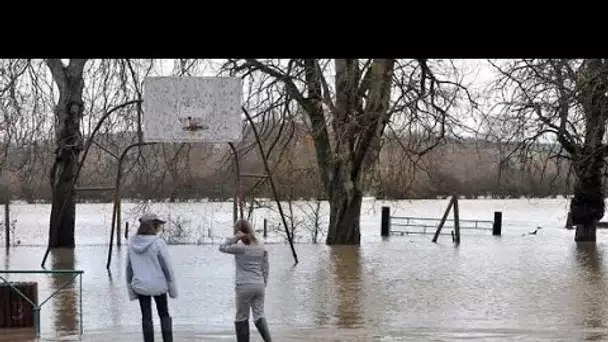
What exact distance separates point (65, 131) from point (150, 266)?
17.7 meters

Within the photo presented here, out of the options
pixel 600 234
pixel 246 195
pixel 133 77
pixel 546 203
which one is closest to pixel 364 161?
pixel 246 195

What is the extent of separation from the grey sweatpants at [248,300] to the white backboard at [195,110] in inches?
446

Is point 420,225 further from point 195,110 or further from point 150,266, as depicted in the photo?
point 150,266

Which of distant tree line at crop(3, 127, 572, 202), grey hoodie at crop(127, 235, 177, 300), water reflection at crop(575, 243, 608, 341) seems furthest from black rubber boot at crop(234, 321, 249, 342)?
distant tree line at crop(3, 127, 572, 202)

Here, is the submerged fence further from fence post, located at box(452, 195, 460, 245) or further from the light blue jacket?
A: the light blue jacket

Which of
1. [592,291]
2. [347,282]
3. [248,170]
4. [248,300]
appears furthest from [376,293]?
[248,170]

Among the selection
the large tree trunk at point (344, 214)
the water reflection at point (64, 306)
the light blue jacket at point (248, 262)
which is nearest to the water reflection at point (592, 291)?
the light blue jacket at point (248, 262)

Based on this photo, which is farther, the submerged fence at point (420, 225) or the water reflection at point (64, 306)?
the submerged fence at point (420, 225)

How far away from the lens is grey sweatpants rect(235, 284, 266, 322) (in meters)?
10.2

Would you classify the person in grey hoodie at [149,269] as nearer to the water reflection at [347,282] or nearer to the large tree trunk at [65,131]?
the water reflection at [347,282]

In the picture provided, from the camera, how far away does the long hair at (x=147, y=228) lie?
10249 mm

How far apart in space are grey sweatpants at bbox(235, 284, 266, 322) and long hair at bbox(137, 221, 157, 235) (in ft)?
3.70

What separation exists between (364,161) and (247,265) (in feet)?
58.5
